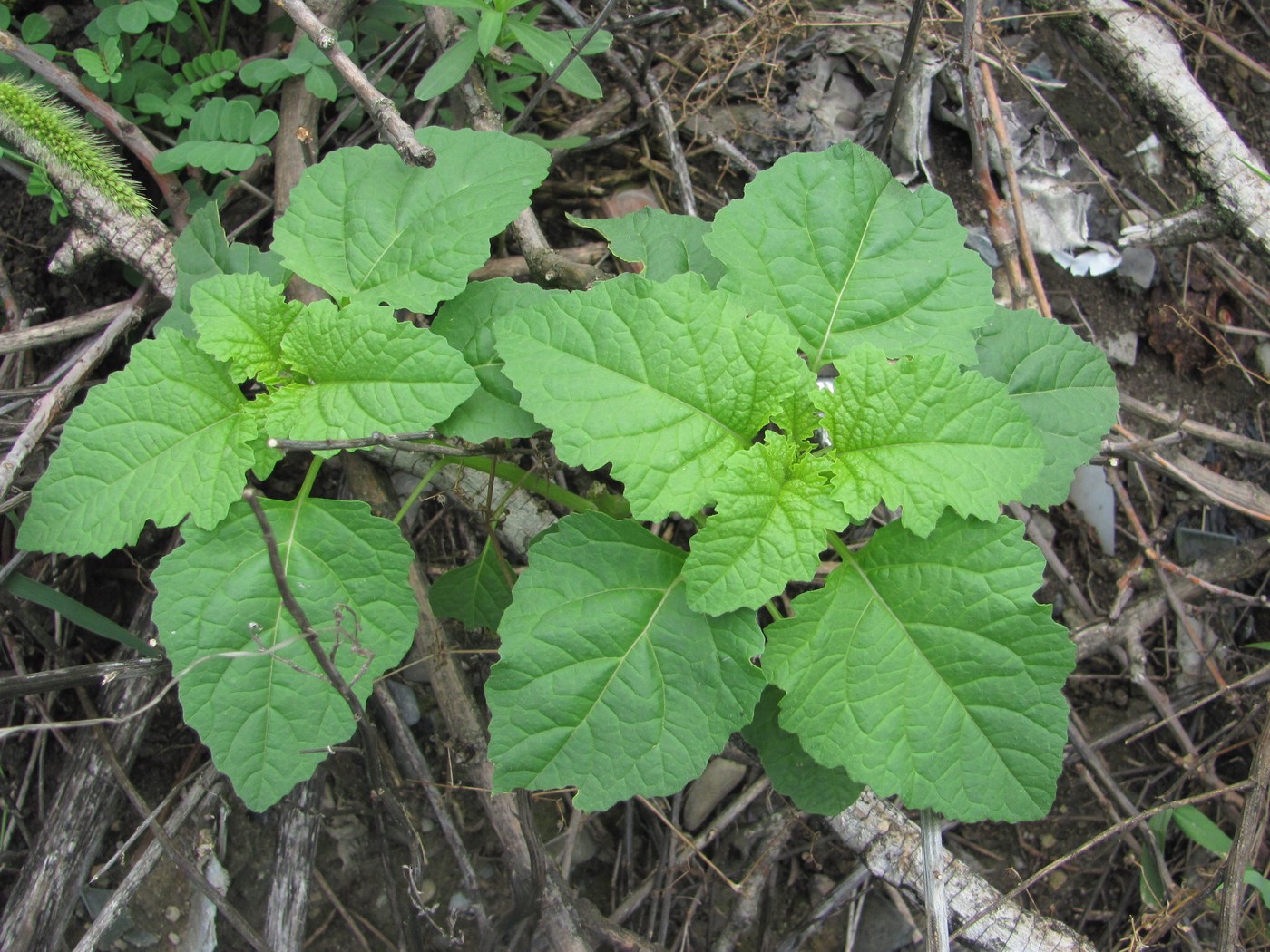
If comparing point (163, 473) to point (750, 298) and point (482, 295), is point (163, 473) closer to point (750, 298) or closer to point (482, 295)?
point (482, 295)

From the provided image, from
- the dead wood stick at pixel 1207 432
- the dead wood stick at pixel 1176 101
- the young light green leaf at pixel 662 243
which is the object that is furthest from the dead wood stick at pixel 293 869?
the dead wood stick at pixel 1176 101

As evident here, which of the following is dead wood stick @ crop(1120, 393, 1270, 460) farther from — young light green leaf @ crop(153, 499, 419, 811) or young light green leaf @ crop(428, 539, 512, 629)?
young light green leaf @ crop(153, 499, 419, 811)

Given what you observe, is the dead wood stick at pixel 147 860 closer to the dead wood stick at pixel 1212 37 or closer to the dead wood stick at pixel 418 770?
the dead wood stick at pixel 418 770

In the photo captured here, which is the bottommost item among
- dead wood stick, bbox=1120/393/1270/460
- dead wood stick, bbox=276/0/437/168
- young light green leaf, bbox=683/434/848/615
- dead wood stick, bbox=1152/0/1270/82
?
dead wood stick, bbox=1120/393/1270/460

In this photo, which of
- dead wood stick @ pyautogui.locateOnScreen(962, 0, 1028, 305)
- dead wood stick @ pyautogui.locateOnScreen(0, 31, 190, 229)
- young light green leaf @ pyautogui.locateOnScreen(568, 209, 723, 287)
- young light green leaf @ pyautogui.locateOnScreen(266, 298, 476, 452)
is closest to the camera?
young light green leaf @ pyautogui.locateOnScreen(266, 298, 476, 452)

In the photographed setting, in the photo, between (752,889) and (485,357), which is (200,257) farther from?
(752,889)

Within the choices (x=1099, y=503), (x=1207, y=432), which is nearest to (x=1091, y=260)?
(x=1207, y=432)

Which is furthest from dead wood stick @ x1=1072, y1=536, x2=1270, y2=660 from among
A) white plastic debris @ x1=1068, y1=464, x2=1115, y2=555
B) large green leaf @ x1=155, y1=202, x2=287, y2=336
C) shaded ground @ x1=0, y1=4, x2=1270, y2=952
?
large green leaf @ x1=155, y1=202, x2=287, y2=336
